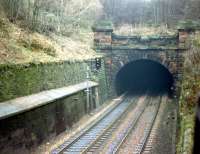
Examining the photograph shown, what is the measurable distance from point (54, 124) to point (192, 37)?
607 inches

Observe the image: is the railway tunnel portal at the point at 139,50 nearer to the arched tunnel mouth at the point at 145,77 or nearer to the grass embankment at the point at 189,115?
the arched tunnel mouth at the point at 145,77

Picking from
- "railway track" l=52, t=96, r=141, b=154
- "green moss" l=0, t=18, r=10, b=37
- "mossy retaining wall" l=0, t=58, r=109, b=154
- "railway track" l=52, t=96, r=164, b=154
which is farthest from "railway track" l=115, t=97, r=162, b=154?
"green moss" l=0, t=18, r=10, b=37

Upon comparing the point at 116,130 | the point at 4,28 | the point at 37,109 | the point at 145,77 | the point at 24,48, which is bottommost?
the point at 116,130

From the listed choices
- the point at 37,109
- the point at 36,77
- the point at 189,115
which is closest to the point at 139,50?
the point at 36,77

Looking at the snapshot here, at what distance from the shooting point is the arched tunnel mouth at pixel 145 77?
34000mm

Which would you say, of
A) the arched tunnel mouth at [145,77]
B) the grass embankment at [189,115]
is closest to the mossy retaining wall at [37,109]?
the grass embankment at [189,115]

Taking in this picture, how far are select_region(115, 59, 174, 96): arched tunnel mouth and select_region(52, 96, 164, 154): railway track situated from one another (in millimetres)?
8037

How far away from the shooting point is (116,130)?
16766 mm

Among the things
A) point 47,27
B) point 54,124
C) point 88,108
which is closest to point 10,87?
point 54,124

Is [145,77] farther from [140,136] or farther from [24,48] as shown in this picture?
[24,48]

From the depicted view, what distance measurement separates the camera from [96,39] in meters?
27.3

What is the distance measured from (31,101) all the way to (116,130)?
→ 5795mm

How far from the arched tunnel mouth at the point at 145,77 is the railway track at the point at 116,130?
8.04 m

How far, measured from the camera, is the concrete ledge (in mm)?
10625
